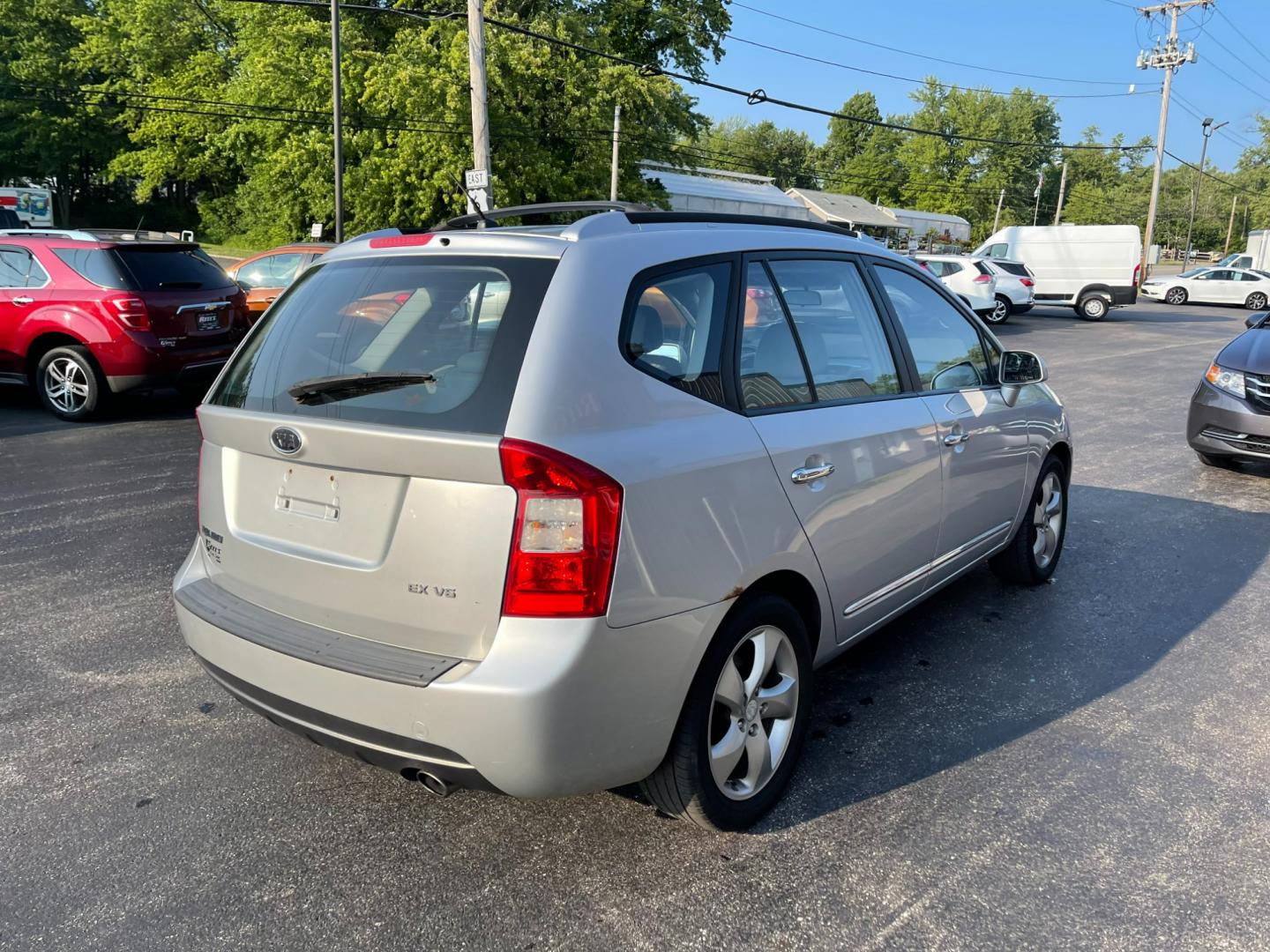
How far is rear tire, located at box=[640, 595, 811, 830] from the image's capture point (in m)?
2.54

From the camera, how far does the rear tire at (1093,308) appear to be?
89.6 ft

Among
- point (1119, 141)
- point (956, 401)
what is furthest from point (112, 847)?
point (1119, 141)

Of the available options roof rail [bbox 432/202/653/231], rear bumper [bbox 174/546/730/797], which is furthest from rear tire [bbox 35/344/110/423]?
rear bumper [bbox 174/546/730/797]

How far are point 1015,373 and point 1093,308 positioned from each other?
26.6 m

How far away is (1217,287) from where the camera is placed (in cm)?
3578

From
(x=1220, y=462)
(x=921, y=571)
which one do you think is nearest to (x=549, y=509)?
(x=921, y=571)

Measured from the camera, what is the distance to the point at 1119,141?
336 feet

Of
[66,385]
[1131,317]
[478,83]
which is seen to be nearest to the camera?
[66,385]

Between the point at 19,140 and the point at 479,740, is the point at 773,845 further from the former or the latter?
the point at 19,140

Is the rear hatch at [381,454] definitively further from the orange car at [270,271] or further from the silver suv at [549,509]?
the orange car at [270,271]

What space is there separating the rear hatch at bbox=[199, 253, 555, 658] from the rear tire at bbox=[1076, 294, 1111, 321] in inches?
1137

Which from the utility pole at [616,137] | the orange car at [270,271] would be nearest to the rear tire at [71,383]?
the orange car at [270,271]

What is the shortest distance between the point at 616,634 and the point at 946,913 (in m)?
1.18

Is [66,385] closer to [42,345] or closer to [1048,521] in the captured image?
[42,345]
